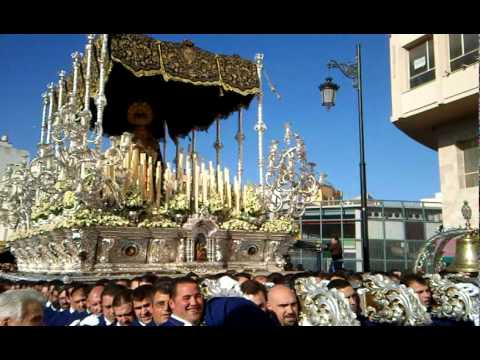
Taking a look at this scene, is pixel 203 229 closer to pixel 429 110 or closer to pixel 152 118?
pixel 152 118

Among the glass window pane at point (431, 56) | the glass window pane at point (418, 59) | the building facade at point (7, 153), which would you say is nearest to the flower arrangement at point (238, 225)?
the glass window pane at point (431, 56)

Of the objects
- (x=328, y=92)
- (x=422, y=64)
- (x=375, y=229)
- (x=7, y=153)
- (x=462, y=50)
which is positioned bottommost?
(x=375, y=229)

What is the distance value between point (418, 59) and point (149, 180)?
12.8 metres

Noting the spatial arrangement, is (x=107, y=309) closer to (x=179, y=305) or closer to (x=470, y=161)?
(x=179, y=305)

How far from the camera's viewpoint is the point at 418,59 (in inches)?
796

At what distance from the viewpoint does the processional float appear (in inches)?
469

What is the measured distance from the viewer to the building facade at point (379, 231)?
2486cm

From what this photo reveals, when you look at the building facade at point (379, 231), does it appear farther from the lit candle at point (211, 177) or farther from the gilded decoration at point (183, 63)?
the gilded decoration at point (183, 63)

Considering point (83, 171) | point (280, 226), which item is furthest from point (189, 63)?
point (280, 226)

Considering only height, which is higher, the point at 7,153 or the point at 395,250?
the point at 7,153

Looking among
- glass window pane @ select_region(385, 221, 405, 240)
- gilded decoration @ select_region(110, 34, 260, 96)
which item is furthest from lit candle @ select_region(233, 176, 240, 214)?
glass window pane @ select_region(385, 221, 405, 240)

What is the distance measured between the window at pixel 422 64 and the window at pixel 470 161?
3.05 m

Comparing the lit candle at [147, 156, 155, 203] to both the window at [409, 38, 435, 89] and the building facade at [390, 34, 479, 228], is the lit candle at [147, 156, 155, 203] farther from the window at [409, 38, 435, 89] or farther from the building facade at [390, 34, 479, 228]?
the window at [409, 38, 435, 89]
